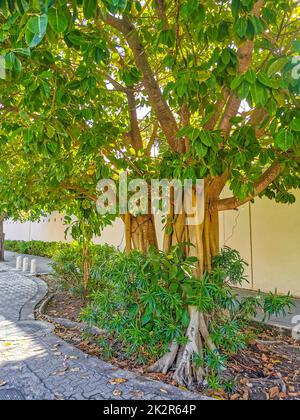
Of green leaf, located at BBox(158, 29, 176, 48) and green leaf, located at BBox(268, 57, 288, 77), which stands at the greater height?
green leaf, located at BBox(158, 29, 176, 48)

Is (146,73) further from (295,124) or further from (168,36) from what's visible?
(295,124)

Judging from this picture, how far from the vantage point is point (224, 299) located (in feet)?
12.1

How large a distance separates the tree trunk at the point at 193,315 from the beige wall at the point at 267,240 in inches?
114

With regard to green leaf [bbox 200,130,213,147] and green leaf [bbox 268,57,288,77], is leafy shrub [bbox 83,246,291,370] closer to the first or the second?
green leaf [bbox 200,130,213,147]

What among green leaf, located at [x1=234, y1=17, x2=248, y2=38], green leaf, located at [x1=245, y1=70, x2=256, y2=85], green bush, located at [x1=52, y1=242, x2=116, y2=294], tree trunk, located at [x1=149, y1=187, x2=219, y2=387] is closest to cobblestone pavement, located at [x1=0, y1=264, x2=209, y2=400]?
tree trunk, located at [x1=149, y1=187, x2=219, y2=387]

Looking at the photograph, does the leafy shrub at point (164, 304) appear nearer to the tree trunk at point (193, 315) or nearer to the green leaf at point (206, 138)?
the tree trunk at point (193, 315)

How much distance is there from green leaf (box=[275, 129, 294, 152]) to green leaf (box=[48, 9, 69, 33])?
167 centimetres

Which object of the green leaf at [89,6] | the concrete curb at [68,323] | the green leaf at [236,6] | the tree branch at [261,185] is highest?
the green leaf at [236,6]

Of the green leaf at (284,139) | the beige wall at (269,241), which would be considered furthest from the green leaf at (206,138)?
the beige wall at (269,241)

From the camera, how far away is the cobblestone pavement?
3.14 m

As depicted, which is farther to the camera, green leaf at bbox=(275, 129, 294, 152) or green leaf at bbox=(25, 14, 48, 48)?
green leaf at bbox=(275, 129, 294, 152)

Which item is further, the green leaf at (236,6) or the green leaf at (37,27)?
the green leaf at (236,6)

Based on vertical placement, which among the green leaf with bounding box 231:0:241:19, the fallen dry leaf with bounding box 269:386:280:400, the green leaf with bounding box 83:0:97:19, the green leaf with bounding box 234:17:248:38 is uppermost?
the green leaf with bounding box 231:0:241:19

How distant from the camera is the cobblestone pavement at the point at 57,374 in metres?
3.14
